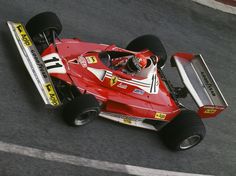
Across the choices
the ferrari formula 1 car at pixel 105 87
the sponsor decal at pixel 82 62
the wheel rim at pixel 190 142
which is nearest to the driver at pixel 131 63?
the ferrari formula 1 car at pixel 105 87

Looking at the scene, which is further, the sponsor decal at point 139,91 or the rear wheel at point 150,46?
the rear wheel at point 150,46

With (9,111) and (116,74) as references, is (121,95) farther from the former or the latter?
(9,111)

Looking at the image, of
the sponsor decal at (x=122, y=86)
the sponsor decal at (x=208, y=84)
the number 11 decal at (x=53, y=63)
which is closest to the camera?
the number 11 decal at (x=53, y=63)

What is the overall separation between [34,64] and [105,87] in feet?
3.93

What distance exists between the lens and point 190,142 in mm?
8336

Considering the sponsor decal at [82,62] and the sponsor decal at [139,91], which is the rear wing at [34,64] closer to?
the sponsor decal at [82,62]

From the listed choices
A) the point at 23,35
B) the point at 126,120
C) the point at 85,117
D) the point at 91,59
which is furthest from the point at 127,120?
the point at 23,35

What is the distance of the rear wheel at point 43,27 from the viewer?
792 cm

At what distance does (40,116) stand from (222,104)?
10.4 feet

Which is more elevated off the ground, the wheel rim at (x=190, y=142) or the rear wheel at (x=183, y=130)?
the rear wheel at (x=183, y=130)

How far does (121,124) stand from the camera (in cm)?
798

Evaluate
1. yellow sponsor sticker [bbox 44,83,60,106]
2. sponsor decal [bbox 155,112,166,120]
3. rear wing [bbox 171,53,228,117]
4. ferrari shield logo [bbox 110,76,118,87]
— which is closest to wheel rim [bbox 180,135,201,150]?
rear wing [bbox 171,53,228,117]

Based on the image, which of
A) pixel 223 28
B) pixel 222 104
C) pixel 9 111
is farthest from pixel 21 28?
pixel 223 28

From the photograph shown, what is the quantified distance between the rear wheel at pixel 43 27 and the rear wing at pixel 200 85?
7.54 ft
